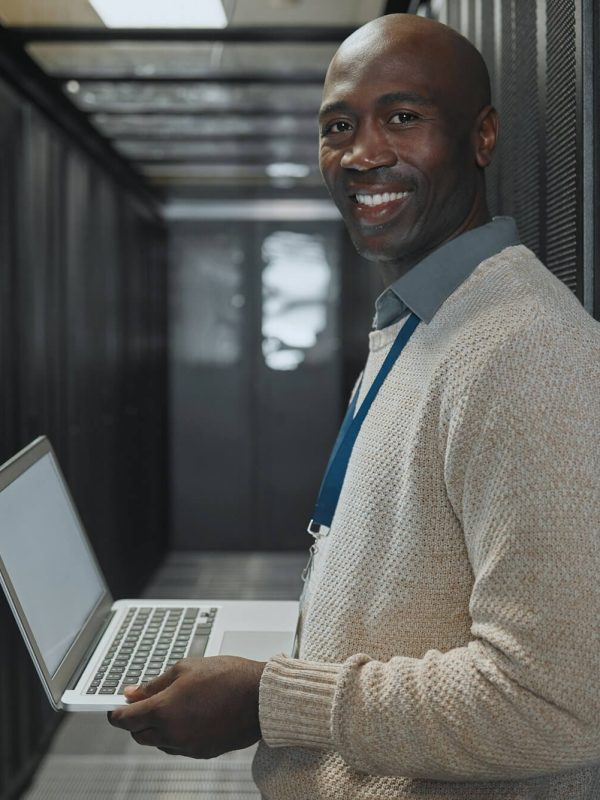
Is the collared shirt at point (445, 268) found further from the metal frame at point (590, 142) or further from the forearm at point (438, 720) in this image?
the forearm at point (438, 720)

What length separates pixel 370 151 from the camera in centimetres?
99

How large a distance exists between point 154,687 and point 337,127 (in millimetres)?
650

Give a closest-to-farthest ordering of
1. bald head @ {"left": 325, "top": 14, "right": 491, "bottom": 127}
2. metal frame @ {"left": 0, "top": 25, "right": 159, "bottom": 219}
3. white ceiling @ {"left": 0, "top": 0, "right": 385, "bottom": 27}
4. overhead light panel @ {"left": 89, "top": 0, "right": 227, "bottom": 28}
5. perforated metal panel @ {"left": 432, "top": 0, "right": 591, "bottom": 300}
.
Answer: bald head @ {"left": 325, "top": 14, "right": 491, "bottom": 127}, perforated metal panel @ {"left": 432, "top": 0, "right": 591, "bottom": 300}, overhead light panel @ {"left": 89, "top": 0, "right": 227, "bottom": 28}, white ceiling @ {"left": 0, "top": 0, "right": 385, "bottom": 27}, metal frame @ {"left": 0, "top": 25, "right": 159, "bottom": 219}

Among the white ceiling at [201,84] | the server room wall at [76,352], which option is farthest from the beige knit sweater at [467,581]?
the server room wall at [76,352]

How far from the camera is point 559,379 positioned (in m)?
0.77

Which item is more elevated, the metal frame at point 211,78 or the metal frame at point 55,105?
the metal frame at point 211,78

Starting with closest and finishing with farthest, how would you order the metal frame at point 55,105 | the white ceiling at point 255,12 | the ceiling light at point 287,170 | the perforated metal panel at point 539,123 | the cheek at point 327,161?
the cheek at point 327,161
the perforated metal panel at point 539,123
the white ceiling at point 255,12
the metal frame at point 55,105
the ceiling light at point 287,170

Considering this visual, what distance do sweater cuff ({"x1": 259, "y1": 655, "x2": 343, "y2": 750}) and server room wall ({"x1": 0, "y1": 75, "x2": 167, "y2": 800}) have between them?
2.29 metres

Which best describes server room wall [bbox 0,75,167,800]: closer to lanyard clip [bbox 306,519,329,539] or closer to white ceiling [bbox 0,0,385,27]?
white ceiling [bbox 0,0,385,27]

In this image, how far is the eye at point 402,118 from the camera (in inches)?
37.8

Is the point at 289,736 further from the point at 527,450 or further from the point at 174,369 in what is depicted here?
the point at 174,369

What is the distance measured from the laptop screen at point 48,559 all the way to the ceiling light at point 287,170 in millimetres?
5197

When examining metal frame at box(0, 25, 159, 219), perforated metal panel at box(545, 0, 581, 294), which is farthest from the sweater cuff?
metal frame at box(0, 25, 159, 219)

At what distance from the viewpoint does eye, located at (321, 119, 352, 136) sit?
1027mm
